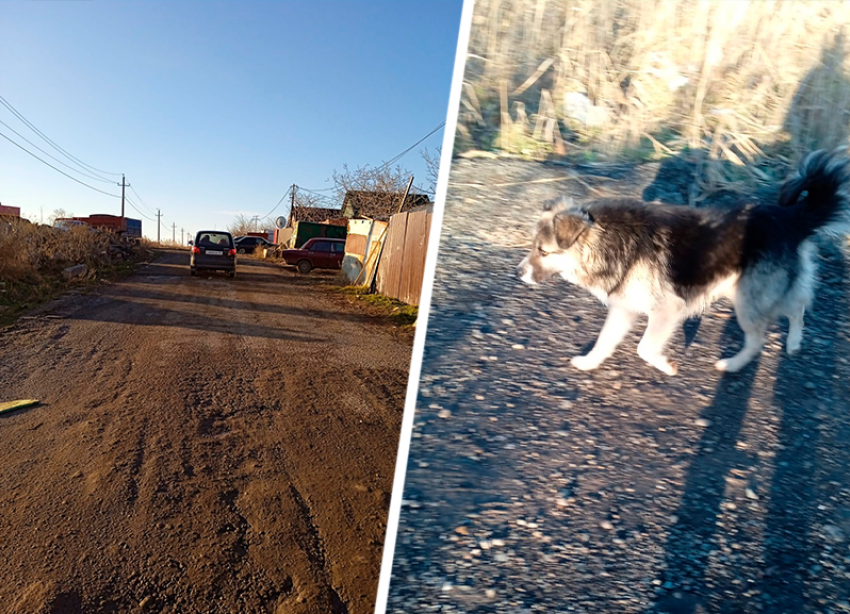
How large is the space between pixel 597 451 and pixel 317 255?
72.9ft

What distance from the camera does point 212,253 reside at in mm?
18203

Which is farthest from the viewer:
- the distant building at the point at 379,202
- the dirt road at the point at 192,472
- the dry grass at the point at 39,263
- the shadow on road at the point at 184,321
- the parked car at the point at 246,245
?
the parked car at the point at 246,245

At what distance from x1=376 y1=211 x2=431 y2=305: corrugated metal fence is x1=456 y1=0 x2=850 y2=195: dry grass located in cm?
986

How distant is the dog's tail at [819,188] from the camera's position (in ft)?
4.41

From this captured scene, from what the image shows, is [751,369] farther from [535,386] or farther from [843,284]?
[535,386]

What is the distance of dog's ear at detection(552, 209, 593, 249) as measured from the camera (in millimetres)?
1263

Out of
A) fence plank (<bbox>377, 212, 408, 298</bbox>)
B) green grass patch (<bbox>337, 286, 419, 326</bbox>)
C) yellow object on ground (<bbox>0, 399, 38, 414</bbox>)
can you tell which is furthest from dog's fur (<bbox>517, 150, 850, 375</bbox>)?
fence plank (<bbox>377, 212, 408, 298</bbox>)

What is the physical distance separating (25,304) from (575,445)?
39.8 ft

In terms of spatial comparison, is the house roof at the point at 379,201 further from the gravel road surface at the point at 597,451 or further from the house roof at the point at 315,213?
the gravel road surface at the point at 597,451

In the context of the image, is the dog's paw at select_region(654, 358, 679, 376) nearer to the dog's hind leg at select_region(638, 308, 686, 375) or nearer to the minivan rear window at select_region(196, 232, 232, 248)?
the dog's hind leg at select_region(638, 308, 686, 375)

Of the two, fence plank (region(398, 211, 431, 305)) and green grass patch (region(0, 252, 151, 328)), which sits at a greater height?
fence plank (region(398, 211, 431, 305))

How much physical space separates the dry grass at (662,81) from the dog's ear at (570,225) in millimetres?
122

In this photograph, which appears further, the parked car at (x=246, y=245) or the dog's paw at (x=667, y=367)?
the parked car at (x=246, y=245)

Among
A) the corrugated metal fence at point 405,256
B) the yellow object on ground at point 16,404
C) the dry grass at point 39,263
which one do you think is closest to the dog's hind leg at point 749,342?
the yellow object on ground at point 16,404
